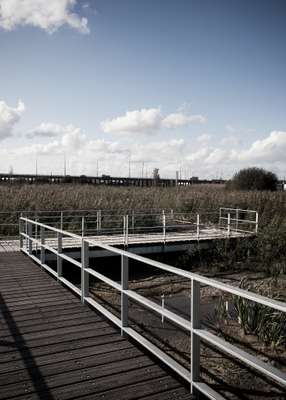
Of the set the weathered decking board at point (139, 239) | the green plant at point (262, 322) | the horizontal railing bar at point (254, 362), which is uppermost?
the horizontal railing bar at point (254, 362)

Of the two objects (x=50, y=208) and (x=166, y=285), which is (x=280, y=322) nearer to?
(x=166, y=285)

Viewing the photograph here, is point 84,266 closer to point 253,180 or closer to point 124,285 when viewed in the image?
point 124,285

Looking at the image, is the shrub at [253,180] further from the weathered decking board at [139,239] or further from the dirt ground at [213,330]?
the dirt ground at [213,330]

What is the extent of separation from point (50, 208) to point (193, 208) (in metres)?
8.35

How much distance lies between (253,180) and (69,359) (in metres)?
34.9

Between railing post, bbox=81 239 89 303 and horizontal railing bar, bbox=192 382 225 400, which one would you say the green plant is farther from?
horizontal railing bar, bbox=192 382 225 400

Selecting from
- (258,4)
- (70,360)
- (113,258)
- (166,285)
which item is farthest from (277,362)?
(258,4)

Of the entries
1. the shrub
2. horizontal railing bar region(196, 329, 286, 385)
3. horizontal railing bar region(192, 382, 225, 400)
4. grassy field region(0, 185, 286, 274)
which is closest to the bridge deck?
horizontal railing bar region(192, 382, 225, 400)

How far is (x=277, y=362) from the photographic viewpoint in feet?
20.3

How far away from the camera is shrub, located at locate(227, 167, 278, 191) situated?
36406 mm

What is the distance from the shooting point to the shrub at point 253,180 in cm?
3641

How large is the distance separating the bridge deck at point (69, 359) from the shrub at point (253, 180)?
1269 inches

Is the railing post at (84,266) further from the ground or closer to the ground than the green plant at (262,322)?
further from the ground

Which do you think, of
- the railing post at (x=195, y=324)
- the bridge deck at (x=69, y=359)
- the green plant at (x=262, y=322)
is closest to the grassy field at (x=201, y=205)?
the green plant at (x=262, y=322)
